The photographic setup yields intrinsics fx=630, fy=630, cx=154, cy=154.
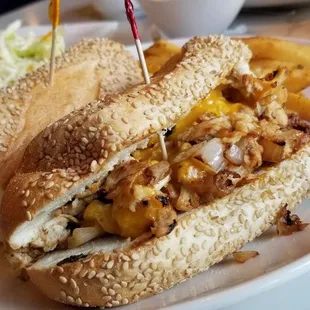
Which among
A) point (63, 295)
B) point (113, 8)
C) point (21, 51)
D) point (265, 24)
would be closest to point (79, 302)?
point (63, 295)

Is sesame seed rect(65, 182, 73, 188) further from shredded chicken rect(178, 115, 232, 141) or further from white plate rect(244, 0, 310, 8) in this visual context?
white plate rect(244, 0, 310, 8)

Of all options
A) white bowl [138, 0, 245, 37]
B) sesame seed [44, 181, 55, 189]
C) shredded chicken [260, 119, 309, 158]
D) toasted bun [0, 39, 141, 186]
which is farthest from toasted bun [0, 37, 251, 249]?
white bowl [138, 0, 245, 37]

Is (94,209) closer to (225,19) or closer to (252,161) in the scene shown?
(252,161)

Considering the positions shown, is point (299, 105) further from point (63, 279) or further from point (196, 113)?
point (63, 279)

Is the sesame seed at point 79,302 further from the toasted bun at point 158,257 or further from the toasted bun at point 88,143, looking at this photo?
the toasted bun at point 88,143

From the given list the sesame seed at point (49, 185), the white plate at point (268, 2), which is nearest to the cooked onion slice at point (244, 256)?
the sesame seed at point (49, 185)

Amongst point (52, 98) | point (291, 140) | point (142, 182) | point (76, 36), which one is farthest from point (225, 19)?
point (142, 182)
